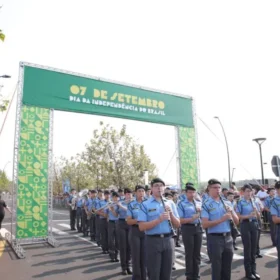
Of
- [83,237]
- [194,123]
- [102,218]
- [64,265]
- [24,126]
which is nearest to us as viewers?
[64,265]

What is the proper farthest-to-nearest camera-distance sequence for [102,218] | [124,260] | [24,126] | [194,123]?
[194,123] < [24,126] < [102,218] < [124,260]

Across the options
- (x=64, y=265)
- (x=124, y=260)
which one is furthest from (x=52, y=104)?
(x=124, y=260)

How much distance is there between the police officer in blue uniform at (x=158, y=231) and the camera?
182 inches

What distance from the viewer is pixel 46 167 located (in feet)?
37.2

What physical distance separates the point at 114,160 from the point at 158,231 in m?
28.0

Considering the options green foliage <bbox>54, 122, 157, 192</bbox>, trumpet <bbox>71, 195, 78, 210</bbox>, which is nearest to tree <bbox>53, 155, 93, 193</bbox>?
green foliage <bbox>54, 122, 157, 192</bbox>

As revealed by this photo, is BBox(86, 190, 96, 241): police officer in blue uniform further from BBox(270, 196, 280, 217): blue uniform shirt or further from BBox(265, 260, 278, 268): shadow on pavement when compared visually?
BBox(270, 196, 280, 217): blue uniform shirt

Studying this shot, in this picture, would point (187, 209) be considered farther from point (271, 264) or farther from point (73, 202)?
point (73, 202)

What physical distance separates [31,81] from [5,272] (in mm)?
6634

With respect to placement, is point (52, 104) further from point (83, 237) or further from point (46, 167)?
point (83, 237)

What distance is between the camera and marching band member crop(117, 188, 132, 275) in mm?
7526

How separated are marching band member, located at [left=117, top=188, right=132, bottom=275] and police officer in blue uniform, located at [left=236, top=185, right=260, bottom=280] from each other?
273cm

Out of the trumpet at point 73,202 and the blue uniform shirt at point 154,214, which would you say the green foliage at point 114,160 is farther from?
the blue uniform shirt at point 154,214

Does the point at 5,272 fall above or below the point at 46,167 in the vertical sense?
below
